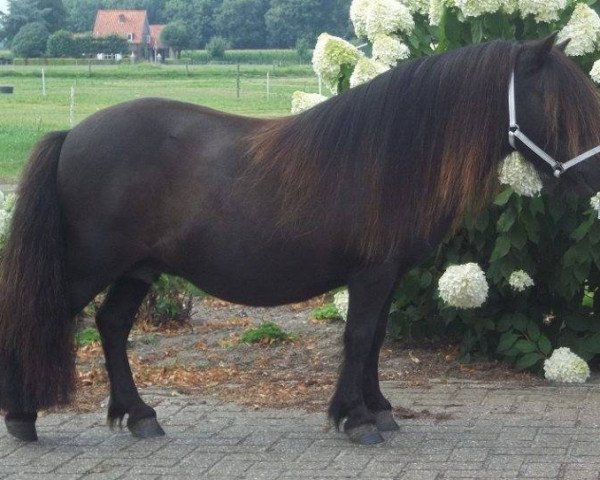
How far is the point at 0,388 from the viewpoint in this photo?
5.21 metres

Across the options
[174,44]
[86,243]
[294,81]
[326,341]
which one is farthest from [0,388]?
[174,44]

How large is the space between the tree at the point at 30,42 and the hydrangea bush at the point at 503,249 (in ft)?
216

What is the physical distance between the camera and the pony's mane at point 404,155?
4883 mm

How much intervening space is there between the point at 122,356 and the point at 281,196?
120cm

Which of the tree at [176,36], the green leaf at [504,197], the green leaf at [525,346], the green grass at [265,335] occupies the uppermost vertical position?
the green leaf at [504,197]

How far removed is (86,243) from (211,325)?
284 centimetres

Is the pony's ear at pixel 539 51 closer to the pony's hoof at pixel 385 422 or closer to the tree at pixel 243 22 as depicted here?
the pony's hoof at pixel 385 422

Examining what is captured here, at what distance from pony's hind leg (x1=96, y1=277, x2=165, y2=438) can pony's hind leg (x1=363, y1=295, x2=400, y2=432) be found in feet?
3.39

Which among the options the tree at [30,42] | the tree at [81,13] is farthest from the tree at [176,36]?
the tree at [81,13]

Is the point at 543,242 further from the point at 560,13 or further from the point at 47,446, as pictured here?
the point at 47,446

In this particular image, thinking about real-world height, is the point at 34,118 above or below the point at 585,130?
below

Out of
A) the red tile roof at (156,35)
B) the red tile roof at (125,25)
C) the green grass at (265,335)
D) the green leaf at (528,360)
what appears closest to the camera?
the green leaf at (528,360)

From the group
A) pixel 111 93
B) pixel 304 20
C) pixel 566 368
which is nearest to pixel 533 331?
pixel 566 368

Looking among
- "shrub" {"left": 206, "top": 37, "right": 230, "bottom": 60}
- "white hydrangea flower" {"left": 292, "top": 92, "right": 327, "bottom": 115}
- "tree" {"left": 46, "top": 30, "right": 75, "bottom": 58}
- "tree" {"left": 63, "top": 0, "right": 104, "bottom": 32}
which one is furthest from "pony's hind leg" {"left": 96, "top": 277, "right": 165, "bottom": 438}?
"tree" {"left": 63, "top": 0, "right": 104, "bottom": 32}
